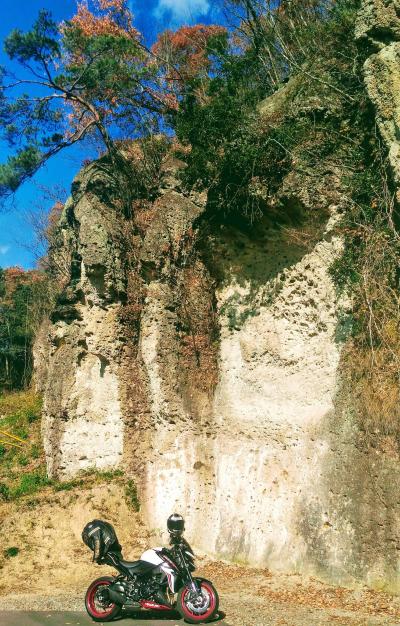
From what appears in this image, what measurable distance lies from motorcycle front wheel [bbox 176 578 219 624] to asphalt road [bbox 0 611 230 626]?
187 mm

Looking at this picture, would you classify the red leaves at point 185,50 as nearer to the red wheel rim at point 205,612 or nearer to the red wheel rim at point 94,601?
the red wheel rim at point 94,601

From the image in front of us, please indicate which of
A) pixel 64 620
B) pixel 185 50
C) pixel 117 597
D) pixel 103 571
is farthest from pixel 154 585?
pixel 185 50

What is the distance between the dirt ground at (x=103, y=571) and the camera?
8.52 meters

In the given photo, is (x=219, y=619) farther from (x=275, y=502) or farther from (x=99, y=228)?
(x=99, y=228)

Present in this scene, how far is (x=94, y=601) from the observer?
876cm

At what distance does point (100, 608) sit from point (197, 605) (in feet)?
5.06

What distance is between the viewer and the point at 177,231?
1411 cm

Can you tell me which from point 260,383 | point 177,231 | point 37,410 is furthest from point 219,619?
point 37,410

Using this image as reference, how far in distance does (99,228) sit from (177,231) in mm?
2220

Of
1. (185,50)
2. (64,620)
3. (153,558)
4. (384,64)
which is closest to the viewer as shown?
(153,558)

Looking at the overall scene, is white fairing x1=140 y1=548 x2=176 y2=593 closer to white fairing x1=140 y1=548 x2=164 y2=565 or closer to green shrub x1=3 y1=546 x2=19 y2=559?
white fairing x1=140 y1=548 x2=164 y2=565

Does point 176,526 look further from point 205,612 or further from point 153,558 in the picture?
point 205,612

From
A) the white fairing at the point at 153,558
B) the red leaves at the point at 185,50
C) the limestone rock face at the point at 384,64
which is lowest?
the white fairing at the point at 153,558

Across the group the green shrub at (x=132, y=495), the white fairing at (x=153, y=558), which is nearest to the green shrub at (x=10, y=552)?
the green shrub at (x=132, y=495)
